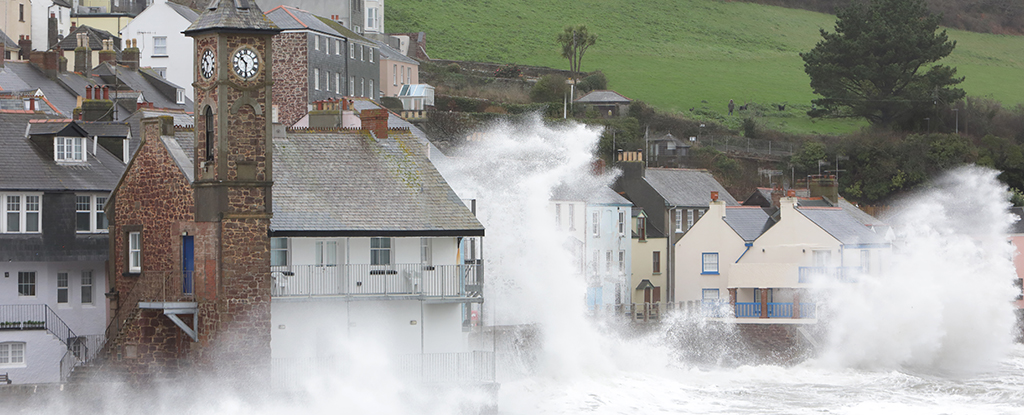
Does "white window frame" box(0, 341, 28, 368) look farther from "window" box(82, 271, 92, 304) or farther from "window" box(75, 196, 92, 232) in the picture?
"window" box(75, 196, 92, 232)

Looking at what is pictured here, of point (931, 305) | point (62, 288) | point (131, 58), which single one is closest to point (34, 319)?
point (62, 288)

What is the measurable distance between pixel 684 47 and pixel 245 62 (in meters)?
99.5

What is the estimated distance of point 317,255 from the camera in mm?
37500

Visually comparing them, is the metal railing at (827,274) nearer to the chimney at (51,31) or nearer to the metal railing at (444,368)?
the metal railing at (444,368)

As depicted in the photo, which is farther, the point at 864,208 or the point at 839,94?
the point at 839,94

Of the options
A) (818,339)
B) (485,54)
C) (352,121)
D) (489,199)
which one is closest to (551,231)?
(489,199)

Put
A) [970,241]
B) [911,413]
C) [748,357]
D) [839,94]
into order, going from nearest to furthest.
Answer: [911,413] < [748,357] < [970,241] < [839,94]

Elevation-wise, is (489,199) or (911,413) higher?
(489,199)

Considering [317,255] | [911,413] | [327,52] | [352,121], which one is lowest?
[911,413]

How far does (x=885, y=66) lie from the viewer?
96.9m

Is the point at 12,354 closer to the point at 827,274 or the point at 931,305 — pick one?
the point at 827,274

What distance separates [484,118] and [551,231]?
30208 mm

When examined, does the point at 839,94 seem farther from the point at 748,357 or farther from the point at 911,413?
the point at 911,413

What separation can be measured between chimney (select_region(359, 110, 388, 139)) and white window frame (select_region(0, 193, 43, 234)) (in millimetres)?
9854
